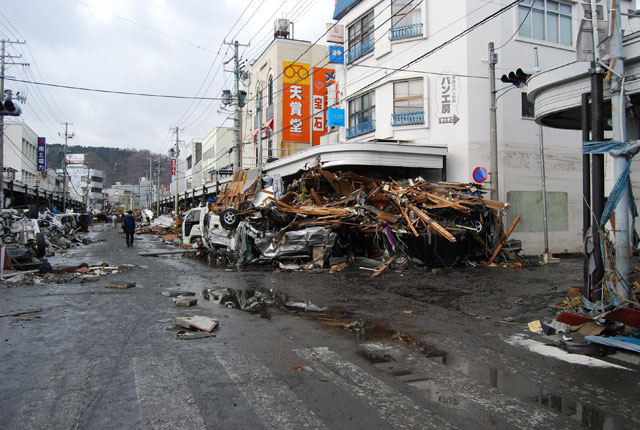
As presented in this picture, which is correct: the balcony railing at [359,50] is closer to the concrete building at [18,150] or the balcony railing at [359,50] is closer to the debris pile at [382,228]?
the debris pile at [382,228]

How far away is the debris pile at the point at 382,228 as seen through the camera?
14156 mm

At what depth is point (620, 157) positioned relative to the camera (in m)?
7.05

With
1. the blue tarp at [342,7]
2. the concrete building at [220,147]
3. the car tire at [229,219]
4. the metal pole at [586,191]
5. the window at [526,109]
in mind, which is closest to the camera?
the metal pole at [586,191]

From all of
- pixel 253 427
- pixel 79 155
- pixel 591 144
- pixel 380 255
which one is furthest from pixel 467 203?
pixel 79 155

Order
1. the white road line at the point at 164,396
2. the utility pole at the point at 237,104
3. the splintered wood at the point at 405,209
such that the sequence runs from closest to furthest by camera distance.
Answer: the white road line at the point at 164,396 < the splintered wood at the point at 405,209 < the utility pole at the point at 237,104

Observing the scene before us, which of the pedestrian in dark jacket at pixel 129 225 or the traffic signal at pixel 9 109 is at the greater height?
the traffic signal at pixel 9 109

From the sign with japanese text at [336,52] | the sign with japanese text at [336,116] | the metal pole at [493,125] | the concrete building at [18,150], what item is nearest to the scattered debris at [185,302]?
the metal pole at [493,125]

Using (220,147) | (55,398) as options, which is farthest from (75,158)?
(55,398)

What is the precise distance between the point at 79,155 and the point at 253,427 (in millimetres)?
124815

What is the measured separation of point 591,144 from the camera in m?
7.20

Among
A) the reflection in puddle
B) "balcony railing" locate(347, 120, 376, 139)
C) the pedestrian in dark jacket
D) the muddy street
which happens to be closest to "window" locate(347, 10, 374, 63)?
"balcony railing" locate(347, 120, 376, 139)

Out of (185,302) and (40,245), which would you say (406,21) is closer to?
(185,302)

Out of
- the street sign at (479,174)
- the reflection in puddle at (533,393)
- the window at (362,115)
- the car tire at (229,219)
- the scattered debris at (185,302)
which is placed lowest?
the reflection in puddle at (533,393)

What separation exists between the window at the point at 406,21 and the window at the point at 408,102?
2.03 m
